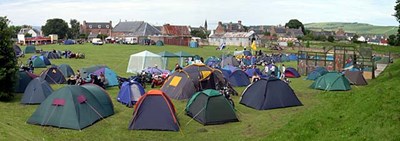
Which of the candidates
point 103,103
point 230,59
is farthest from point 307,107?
point 230,59

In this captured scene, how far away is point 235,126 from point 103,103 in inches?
209

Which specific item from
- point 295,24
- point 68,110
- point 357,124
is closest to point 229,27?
point 295,24

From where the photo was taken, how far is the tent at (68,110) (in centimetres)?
1295

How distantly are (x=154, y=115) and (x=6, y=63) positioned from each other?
8.44 meters

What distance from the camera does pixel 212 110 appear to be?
1406 centimetres

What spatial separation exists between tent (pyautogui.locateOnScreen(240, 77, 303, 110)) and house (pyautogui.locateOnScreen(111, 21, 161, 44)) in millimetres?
63649

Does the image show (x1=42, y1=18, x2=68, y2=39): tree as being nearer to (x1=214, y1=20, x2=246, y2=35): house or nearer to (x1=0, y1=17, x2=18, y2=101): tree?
(x1=214, y1=20, x2=246, y2=35): house

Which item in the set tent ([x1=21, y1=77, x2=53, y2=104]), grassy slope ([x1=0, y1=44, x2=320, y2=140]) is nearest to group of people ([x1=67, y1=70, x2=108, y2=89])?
tent ([x1=21, y1=77, x2=53, y2=104])

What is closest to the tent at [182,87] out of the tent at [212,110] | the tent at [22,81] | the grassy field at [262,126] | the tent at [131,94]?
the grassy field at [262,126]

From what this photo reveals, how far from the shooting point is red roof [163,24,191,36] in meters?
97.1

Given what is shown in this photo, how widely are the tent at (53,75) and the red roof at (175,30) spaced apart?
7318 centimetres

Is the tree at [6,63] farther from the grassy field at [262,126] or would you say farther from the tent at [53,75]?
the tent at [53,75]

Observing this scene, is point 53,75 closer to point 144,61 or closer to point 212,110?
point 144,61

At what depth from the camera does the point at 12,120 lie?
13.6m
